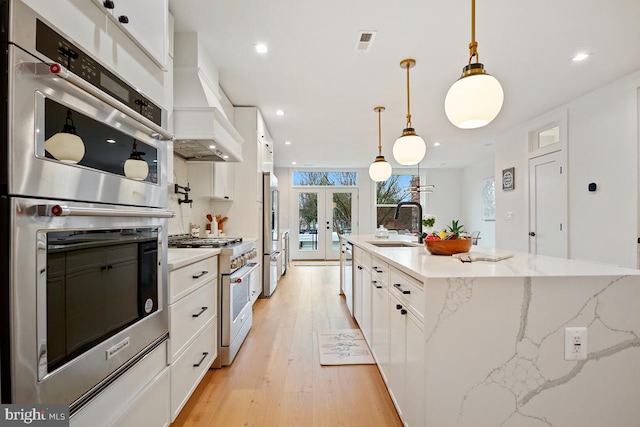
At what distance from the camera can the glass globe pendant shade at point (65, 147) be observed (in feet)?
2.74

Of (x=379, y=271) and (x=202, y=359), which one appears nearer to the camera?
(x=202, y=359)

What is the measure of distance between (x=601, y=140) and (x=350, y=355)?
3817mm

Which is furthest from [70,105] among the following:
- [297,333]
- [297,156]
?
[297,156]

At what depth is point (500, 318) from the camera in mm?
1257

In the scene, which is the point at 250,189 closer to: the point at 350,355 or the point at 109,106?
the point at 350,355

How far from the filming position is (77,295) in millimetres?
927

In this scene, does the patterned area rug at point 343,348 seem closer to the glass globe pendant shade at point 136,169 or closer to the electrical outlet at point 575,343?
the electrical outlet at point 575,343

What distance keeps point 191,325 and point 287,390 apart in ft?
2.48

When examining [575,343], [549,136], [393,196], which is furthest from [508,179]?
[575,343]

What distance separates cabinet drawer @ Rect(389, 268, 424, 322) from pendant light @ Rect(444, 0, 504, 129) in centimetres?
89

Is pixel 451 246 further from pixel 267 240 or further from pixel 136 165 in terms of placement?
pixel 267 240

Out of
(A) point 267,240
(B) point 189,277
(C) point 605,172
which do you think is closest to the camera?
(B) point 189,277

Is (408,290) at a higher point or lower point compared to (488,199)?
lower

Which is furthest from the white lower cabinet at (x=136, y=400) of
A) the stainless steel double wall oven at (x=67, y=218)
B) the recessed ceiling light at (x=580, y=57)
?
the recessed ceiling light at (x=580, y=57)
